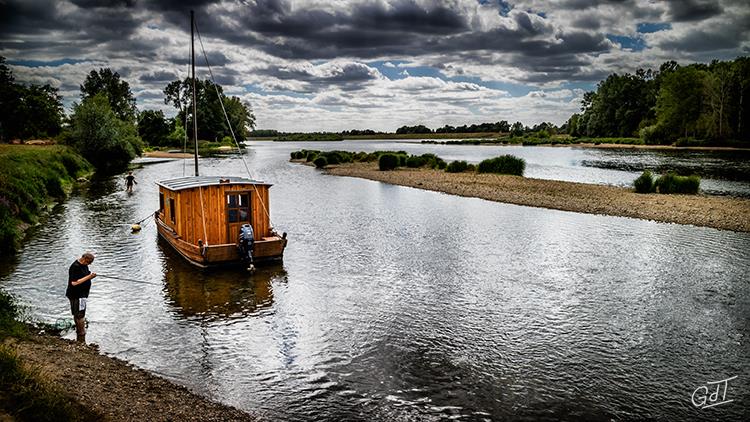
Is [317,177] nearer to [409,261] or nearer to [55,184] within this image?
[55,184]

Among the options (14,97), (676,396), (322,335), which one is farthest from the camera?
(14,97)

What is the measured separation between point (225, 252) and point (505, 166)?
42.5 metres

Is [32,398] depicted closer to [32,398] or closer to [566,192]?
[32,398]

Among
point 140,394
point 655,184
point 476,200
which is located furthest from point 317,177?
point 140,394

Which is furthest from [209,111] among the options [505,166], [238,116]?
[505,166]

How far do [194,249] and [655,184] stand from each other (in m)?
37.2

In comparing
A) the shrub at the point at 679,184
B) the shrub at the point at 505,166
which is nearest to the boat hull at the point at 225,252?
the shrub at the point at 679,184

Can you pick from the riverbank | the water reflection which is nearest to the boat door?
the water reflection

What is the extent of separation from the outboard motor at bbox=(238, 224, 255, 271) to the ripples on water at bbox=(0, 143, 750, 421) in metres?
0.95

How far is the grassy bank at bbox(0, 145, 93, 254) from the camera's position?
77.7 feet

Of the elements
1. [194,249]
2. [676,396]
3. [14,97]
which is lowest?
[676,396]

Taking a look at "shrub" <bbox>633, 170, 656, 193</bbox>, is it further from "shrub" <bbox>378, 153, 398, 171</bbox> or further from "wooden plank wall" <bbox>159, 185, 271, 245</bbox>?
"wooden plank wall" <bbox>159, 185, 271, 245</bbox>

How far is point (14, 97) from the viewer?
269ft

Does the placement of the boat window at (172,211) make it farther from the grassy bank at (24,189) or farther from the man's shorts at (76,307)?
the man's shorts at (76,307)
